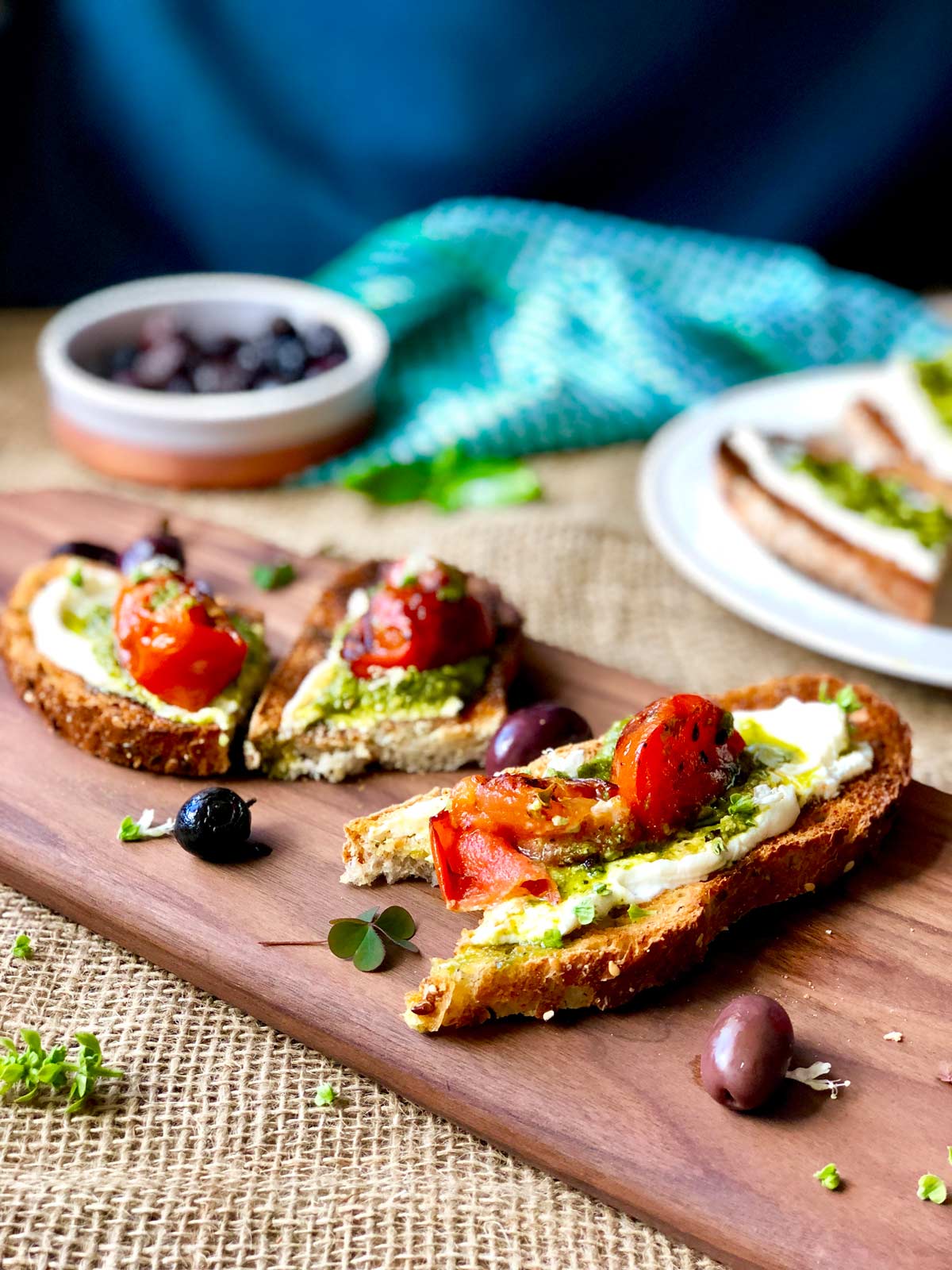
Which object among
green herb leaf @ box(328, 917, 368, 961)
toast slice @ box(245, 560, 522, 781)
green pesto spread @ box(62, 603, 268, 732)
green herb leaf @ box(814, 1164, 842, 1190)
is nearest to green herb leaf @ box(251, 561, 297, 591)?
green pesto spread @ box(62, 603, 268, 732)

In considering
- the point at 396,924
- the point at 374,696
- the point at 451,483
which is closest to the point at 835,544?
the point at 451,483

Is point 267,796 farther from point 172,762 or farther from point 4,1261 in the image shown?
point 4,1261

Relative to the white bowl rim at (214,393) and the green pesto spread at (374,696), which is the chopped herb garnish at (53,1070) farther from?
the white bowl rim at (214,393)

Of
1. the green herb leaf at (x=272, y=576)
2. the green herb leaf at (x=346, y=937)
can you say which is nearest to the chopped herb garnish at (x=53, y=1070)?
the green herb leaf at (x=346, y=937)

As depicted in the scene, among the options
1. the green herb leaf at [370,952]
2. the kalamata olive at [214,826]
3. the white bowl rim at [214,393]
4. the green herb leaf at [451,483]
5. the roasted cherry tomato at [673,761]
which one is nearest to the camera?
the green herb leaf at [370,952]

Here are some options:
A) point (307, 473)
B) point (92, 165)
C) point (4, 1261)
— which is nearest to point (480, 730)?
point (4, 1261)

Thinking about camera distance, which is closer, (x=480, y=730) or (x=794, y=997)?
(x=794, y=997)

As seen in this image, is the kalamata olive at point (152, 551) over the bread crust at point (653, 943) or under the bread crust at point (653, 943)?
under

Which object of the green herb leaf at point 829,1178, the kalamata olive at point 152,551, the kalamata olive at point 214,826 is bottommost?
the kalamata olive at point 152,551
